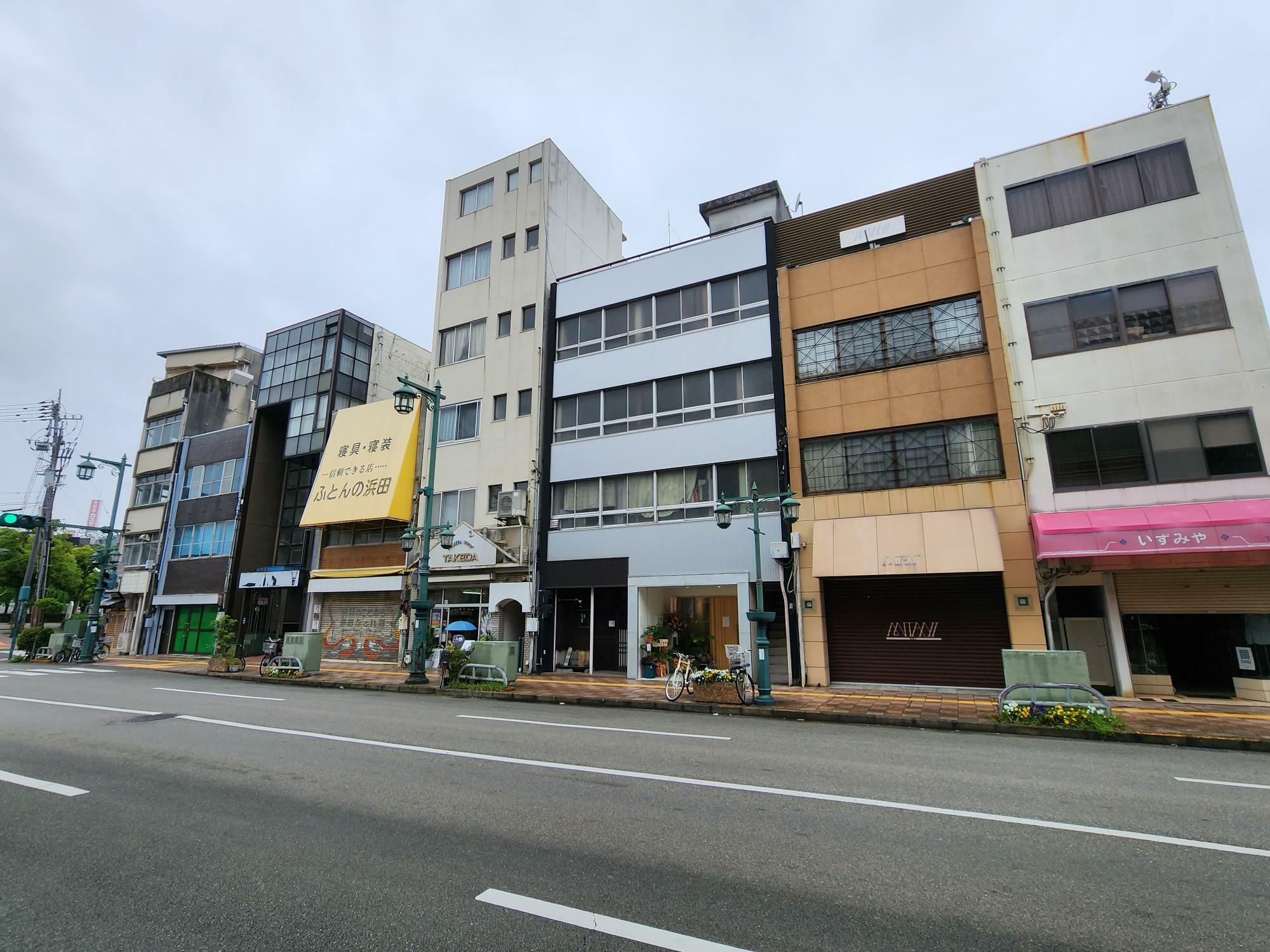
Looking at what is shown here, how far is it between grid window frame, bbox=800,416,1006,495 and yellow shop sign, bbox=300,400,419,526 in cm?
1671

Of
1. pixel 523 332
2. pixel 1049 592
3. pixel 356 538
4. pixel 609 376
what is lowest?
pixel 1049 592

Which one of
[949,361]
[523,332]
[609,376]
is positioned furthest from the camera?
[523,332]

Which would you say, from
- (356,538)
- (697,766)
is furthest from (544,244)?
(697,766)

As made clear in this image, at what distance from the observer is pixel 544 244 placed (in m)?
26.8

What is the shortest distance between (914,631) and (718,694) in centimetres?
675

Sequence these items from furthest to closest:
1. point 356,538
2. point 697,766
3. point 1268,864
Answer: point 356,538 → point 697,766 → point 1268,864

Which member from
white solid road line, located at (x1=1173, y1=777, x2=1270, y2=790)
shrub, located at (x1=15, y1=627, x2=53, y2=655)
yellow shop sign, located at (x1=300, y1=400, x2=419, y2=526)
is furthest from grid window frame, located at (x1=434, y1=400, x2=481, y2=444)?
white solid road line, located at (x1=1173, y1=777, x2=1270, y2=790)

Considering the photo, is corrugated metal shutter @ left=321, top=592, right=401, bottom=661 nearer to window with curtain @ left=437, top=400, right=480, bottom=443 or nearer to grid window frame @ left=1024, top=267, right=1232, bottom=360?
window with curtain @ left=437, top=400, right=480, bottom=443

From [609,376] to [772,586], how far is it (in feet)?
32.7

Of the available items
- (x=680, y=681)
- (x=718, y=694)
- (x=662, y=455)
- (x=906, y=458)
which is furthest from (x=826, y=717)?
(x=662, y=455)

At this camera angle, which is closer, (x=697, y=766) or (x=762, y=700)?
(x=697, y=766)

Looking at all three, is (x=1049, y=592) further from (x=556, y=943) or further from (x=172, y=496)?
(x=172, y=496)

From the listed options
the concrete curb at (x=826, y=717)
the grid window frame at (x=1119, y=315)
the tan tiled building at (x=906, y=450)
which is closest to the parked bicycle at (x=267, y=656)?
the concrete curb at (x=826, y=717)

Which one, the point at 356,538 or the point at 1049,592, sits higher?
the point at 356,538
